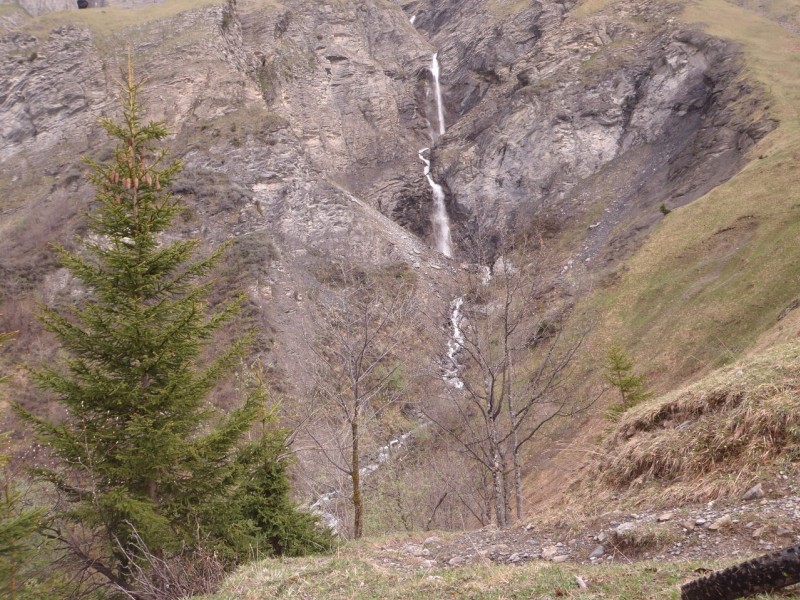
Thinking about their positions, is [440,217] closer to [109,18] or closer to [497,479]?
[109,18]

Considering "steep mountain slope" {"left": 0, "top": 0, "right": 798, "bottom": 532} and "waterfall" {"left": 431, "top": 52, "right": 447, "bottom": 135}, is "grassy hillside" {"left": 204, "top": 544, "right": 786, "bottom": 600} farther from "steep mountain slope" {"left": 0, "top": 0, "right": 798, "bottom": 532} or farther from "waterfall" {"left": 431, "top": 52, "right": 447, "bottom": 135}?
"waterfall" {"left": 431, "top": 52, "right": 447, "bottom": 135}

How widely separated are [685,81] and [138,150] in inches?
2130

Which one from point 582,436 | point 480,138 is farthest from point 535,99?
point 582,436

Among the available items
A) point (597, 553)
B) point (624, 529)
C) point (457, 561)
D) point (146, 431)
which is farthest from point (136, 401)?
point (624, 529)

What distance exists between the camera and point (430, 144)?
68625mm

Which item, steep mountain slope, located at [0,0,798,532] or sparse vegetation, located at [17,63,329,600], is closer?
sparse vegetation, located at [17,63,329,600]

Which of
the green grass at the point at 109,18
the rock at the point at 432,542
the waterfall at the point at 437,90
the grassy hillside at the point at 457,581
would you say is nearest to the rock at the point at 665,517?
the grassy hillside at the point at 457,581

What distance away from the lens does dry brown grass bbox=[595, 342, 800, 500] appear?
6090 mm

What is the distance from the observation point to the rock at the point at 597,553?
581 centimetres

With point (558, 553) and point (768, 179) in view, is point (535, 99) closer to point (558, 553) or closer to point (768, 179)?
point (768, 179)

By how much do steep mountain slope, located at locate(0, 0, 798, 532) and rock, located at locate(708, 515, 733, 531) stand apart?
51.9 feet

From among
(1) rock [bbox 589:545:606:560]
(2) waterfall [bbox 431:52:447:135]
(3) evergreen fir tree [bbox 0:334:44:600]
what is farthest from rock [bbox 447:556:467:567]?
(2) waterfall [bbox 431:52:447:135]

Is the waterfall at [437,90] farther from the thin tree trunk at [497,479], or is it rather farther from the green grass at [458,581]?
the green grass at [458,581]

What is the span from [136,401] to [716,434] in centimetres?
769
